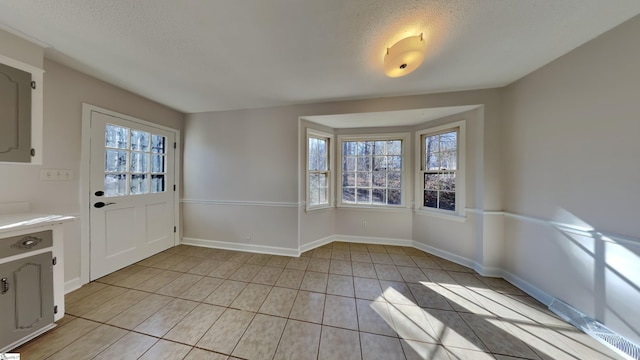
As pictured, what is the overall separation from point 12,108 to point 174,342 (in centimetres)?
224

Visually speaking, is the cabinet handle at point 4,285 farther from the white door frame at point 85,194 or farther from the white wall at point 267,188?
the white wall at point 267,188

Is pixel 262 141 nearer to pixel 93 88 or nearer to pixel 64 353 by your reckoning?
pixel 93 88

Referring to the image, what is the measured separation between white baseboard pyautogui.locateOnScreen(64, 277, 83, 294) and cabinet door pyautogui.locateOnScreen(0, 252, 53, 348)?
726 mm

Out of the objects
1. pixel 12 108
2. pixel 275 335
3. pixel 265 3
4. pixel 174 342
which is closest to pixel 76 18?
pixel 12 108

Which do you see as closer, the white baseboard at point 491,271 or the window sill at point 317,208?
the white baseboard at point 491,271

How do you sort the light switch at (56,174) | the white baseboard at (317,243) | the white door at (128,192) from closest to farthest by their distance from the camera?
the light switch at (56,174) < the white door at (128,192) < the white baseboard at (317,243)

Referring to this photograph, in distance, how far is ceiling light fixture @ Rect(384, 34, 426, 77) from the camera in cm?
149

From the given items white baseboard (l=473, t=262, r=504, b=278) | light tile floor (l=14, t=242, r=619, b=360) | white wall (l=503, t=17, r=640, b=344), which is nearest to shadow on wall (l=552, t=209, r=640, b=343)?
white wall (l=503, t=17, r=640, b=344)

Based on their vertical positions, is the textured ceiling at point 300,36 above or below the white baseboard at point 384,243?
above

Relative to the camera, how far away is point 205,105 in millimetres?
3141

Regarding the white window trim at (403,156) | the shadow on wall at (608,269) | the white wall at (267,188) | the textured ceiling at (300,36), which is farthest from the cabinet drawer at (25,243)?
the shadow on wall at (608,269)

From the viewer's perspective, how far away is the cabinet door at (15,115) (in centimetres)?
157

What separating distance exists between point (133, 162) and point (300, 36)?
9.31 ft

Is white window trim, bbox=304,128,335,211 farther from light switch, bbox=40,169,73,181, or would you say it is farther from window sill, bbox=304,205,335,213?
light switch, bbox=40,169,73,181
